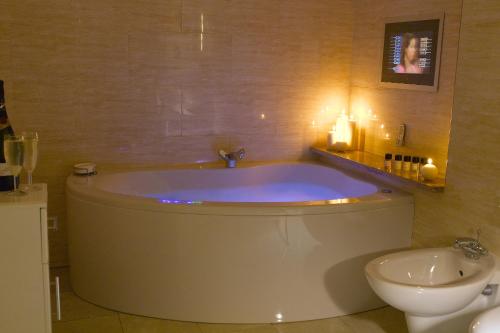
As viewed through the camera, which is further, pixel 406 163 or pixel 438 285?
Result: pixel 406 163

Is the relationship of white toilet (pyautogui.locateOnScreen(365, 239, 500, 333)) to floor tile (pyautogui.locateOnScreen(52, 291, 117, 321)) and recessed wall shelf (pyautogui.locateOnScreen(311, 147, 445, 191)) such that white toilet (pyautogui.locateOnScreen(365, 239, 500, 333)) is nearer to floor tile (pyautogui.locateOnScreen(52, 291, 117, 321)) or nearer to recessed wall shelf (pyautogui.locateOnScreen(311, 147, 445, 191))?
recessed wall shelf (pyautogui.locateOnScreen(311, 147, 445, 191))

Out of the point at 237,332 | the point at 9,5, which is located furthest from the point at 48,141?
the point at 237,332

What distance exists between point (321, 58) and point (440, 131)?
1.08 meters

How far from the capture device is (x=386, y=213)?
114 inches

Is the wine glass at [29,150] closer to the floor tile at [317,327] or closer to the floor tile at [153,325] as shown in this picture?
the floor tile at [153,325]

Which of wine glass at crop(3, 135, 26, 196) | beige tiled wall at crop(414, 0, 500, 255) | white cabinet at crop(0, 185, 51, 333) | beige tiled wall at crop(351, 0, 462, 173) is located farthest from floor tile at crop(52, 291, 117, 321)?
beige tiled wall at crop(351, 0, 462, 173)

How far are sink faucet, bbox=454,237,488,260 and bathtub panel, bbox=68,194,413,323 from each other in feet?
1.88

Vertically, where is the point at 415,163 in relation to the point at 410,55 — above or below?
below

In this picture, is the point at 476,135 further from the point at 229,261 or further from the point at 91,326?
the point at 91,326

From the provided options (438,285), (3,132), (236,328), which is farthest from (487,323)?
(3,132)

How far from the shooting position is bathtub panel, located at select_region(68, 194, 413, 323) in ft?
8.77

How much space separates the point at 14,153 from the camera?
1.62 m

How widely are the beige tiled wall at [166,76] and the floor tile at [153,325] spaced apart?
885 mm

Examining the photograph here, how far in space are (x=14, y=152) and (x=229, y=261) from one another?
1315 mm
